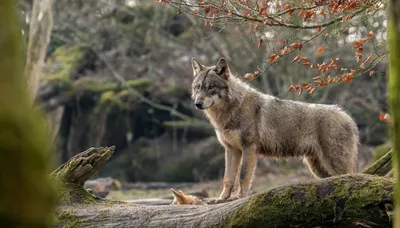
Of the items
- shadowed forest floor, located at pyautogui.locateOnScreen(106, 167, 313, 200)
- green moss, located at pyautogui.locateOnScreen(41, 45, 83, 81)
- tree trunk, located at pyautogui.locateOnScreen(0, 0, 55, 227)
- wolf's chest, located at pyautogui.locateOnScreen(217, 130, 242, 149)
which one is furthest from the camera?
green moss, located at pyautogui.locateOnScreen(41, 45, 83, 81)

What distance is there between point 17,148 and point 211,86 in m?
7.60

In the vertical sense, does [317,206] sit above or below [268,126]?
below

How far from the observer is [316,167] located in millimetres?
9617

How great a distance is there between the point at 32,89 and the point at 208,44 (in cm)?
775

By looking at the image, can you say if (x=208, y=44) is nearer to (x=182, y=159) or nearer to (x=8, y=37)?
(x=182, y=159)

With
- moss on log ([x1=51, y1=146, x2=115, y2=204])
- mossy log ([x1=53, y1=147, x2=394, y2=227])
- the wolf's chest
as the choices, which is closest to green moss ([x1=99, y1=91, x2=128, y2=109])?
the wolf's chest

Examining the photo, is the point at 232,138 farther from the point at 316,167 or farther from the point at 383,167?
the point at 383,167

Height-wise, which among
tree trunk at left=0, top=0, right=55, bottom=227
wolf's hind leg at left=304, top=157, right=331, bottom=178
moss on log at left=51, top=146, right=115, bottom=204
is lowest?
wolf's hind leg at left=304, top=157, right=331, bottom=178

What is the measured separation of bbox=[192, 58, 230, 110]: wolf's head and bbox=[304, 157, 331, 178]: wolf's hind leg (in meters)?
1.66

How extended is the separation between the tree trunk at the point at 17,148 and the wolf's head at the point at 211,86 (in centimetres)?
737

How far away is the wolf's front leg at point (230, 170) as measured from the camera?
351 inches

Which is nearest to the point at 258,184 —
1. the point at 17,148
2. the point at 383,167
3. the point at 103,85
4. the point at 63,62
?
the point at 103,85

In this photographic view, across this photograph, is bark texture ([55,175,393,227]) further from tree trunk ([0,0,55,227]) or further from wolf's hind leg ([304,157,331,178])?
wolf's hind leg ([304,157,331,178])

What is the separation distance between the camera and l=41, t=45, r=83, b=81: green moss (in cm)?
2289
